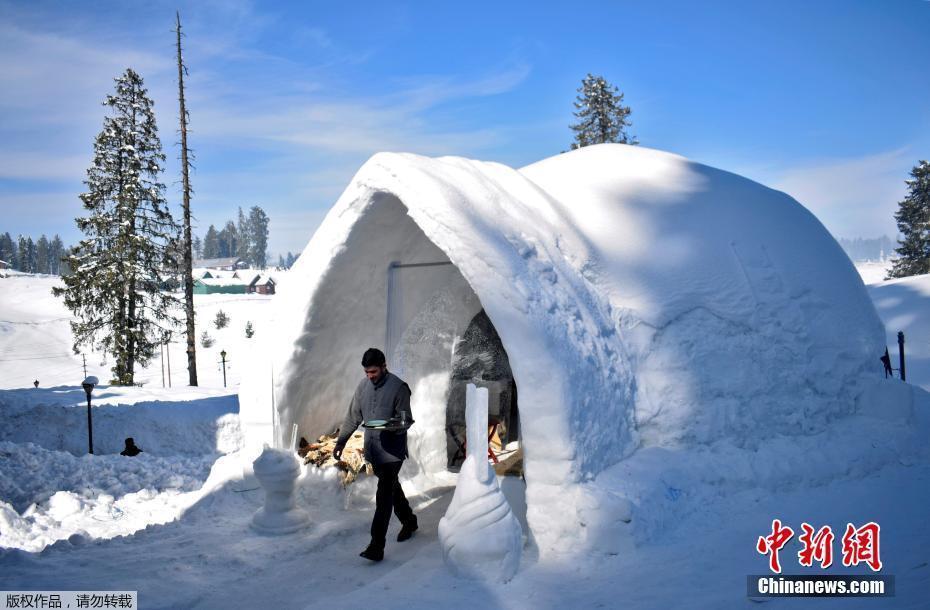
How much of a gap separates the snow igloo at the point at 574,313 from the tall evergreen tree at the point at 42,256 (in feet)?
321

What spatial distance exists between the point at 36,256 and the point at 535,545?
105 meters

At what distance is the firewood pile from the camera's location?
20.0ft

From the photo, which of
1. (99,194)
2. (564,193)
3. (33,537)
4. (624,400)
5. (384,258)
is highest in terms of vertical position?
(99,194)

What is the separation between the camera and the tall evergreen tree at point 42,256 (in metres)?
86.1

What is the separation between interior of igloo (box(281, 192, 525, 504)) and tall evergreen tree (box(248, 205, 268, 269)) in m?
87.6

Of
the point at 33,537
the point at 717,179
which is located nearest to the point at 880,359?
the point at 717,179

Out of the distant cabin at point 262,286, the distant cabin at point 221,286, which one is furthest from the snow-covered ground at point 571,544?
the distant cabin at point 262,286

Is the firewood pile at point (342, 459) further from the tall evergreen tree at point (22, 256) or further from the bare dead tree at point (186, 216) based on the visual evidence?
the tall evergreen tree at point (22, 256)

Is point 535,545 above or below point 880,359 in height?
below

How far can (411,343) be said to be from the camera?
24.2ft

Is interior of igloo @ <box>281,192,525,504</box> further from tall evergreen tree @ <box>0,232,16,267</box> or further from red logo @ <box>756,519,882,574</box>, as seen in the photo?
tall evergreen tree @ <box>0,232,16,267</box>

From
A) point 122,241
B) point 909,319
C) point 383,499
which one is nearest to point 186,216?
point 122,241

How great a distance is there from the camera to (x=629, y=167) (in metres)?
6.92

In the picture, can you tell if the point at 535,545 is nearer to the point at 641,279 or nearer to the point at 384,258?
the point at 641,279
